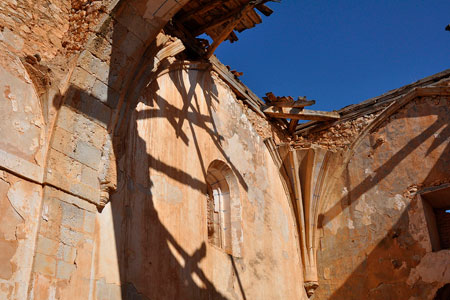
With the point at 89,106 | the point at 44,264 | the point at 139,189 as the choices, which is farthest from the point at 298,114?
the point at 44,264

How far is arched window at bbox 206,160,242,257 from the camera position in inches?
334

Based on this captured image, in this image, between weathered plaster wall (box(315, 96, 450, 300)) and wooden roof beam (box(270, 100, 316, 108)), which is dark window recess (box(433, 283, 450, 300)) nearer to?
weathered plaster wall (box(315, 96, 450, 300))

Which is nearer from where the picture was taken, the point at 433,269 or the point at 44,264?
the point at 44,264

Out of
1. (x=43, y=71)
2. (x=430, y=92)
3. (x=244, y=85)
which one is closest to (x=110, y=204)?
(x=43, y=71)

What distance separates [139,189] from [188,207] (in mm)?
1106

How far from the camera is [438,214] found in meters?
10.4

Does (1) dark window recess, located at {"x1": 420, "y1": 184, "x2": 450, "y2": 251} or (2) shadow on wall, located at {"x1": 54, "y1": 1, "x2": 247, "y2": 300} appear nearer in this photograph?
(2) shadow on wall, located at {"x1": 54, "y1": 1, "x2": 247, "y2": 300}

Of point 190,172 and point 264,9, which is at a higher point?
point 264,9

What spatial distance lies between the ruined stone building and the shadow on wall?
0.02 metres

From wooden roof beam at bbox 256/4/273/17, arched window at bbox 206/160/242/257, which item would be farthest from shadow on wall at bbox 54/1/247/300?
wooden roof beam at bbox 256/4/273/17

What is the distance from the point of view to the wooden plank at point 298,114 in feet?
37.1

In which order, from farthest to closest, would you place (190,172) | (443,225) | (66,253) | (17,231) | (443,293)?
(443,225) < (443,293) < (190,172) < (66,253) < (17,231)

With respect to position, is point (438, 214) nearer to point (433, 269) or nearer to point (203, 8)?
point (433, 269)

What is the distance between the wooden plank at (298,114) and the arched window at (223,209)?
266 centimetres
